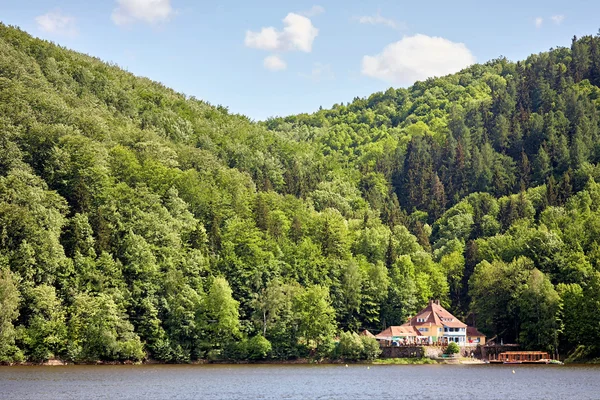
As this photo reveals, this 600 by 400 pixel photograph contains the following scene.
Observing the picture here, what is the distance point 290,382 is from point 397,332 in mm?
51848

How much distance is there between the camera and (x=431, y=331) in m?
138

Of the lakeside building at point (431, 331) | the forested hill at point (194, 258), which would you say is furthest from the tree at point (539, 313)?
the lakeside building at point (431, 331)

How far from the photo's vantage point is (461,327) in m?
142

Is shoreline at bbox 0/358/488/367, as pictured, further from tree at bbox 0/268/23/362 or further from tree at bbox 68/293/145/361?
tree at bbox 0/268/23/362

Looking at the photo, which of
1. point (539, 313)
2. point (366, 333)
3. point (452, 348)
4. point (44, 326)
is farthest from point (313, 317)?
point (44, 326)

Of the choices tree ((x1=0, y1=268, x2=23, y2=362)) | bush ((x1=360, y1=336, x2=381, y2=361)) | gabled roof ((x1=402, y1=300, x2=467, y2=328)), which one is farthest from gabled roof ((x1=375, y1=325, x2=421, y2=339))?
tree ((x1=0, y1=268, x2=23, y2=362))

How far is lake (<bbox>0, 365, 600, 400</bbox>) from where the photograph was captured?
72250 mm

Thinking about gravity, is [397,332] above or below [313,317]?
below

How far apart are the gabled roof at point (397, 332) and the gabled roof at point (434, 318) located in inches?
77.3

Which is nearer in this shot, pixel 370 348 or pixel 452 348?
pixel 370 348

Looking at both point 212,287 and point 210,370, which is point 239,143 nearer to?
point 212,287

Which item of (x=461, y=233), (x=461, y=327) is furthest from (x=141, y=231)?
(x=461, y=233)

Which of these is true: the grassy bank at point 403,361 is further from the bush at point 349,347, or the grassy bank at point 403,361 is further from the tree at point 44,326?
the tree at point 44,326

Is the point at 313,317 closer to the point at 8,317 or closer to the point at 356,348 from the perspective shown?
the point at 356,348
